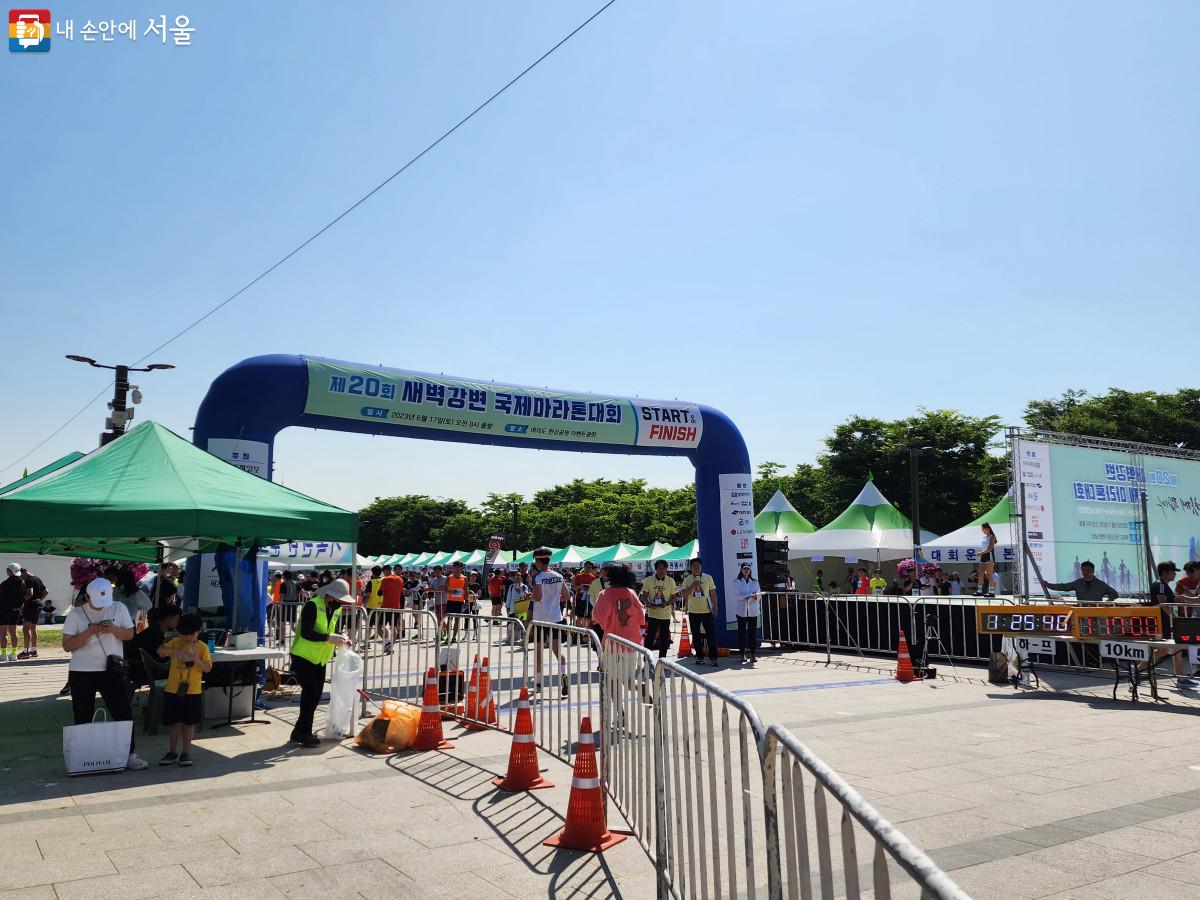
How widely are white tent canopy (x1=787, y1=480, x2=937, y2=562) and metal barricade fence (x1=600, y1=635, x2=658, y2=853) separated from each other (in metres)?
28.7

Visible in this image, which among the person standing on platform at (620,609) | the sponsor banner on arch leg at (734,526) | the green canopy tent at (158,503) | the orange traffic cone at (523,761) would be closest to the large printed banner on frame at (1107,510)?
the sponsor banner on arch leg at (734,526)

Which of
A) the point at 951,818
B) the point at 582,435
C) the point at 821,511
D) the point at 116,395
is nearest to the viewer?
the point at 951,818

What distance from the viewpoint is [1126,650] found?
11086 millimetres

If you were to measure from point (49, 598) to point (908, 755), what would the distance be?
30.7 m

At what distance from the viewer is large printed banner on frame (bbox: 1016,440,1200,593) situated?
16781 mm

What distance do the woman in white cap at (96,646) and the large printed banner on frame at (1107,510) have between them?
1448 cm

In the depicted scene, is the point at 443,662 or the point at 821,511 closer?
the point at 443,662

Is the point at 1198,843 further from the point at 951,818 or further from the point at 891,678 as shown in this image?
the point at 891,678

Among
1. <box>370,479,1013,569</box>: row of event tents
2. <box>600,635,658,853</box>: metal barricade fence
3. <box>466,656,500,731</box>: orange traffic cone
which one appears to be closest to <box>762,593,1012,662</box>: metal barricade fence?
<box>466,656,500,731</box>: orange traffic cone

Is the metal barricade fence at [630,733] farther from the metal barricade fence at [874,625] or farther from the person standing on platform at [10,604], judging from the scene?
the person standing on platform at [10,604]

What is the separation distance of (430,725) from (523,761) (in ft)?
5.88

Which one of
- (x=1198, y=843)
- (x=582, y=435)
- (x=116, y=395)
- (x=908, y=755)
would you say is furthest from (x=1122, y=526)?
(x=116, y=395)

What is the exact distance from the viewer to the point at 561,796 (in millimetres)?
6391

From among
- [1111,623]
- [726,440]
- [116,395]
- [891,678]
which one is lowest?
[891,678]
